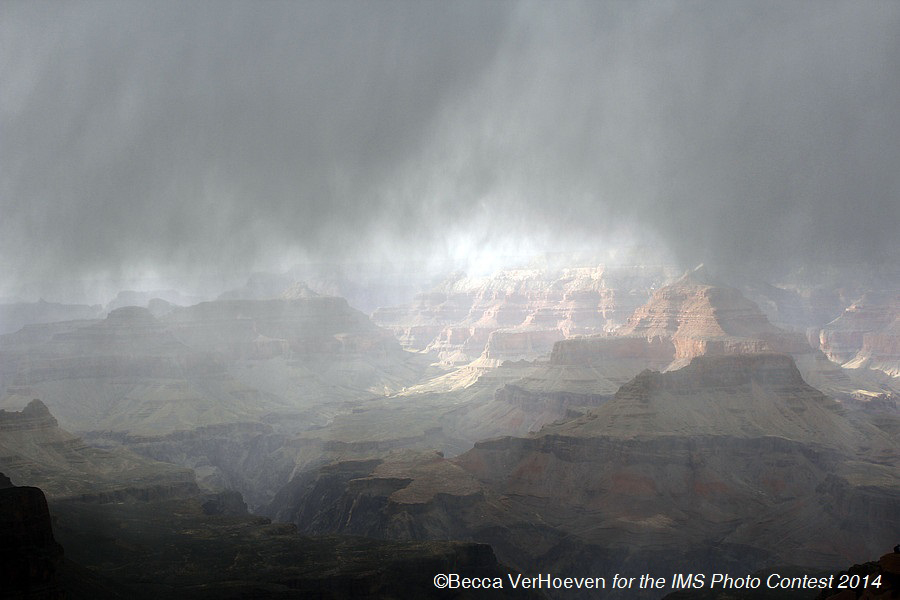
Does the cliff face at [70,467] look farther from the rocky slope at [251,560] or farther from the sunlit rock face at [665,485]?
the sunlit rock face at [665,485]

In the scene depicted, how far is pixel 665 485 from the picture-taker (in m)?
120

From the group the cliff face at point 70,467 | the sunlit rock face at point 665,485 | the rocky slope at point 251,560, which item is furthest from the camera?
the cliff face at point 70,467

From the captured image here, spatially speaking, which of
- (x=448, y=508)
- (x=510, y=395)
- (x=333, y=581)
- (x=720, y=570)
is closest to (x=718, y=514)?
(x=720, y=570)

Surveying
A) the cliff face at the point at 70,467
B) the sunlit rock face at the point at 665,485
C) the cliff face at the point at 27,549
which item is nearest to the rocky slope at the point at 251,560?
the cliff face at the point at 27,549

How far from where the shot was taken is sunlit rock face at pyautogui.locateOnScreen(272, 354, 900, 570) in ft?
331

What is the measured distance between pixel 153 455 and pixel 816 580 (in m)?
138

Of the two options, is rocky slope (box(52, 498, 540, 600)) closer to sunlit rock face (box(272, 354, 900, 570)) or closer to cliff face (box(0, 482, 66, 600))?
cliff face (box(0, 482, 66, 600))

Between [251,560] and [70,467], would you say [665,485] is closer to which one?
[251,560]

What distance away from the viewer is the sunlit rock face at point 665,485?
101m

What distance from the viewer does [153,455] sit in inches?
6786

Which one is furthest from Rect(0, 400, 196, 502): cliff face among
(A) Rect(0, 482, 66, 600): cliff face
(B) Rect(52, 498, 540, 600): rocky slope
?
(A) Rect(0, 482, 66, 600): cliff face

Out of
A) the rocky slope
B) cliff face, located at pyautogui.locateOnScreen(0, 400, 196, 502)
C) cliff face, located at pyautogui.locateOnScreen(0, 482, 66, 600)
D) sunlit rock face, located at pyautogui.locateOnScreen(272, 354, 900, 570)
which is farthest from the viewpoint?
cliff face, located at pyautogui.locateOnScreen(0, 400, 196, 502)

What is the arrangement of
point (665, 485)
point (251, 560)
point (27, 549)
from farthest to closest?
point (665, 485) → point (251, 560) → point (27, 549)

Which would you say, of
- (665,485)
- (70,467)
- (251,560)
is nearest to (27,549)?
(251,560)
